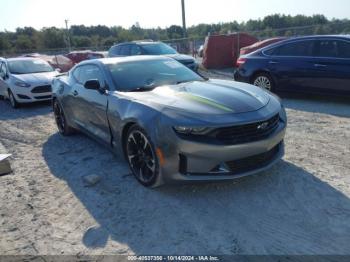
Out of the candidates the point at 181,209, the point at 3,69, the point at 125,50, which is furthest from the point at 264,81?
the point at 3,69

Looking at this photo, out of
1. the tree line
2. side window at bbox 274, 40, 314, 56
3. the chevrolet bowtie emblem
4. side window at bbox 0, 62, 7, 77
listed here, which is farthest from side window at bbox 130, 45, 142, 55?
the tree line

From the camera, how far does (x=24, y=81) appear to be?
10.3m

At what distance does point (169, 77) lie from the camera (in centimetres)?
516

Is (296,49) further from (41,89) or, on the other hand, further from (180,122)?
(41,89)

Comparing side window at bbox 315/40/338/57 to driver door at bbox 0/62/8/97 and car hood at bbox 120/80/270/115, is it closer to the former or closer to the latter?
car hood at bbox 120/80/270/115

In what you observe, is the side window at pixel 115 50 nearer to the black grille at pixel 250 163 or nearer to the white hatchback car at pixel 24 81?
the white hatchback car at pixel 24 81

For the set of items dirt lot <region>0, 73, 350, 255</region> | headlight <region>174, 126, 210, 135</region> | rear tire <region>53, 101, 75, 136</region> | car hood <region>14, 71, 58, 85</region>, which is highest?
headlight <region>174, 126, 210, 135</region>

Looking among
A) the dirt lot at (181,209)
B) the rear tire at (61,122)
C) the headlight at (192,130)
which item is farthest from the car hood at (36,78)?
the headlight at (192,130)

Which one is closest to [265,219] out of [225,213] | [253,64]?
[225,213]

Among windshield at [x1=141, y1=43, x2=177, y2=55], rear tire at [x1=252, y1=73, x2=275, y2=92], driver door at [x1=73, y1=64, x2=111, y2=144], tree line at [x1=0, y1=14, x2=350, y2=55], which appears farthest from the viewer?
tree line at [x1=0, y1=14, x2=350, y2=55]

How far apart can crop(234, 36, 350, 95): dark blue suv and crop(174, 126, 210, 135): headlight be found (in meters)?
5.17

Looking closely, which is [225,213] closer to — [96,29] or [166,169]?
[166,169]

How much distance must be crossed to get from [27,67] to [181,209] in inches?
372

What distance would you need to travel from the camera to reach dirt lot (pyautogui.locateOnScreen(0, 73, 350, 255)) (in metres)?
3.19
